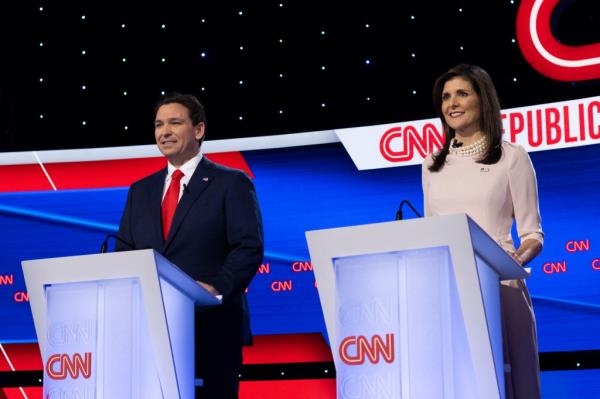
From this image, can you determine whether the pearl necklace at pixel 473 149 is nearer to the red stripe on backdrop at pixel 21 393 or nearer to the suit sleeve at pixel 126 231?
the suit sleeve at pixel 126 231

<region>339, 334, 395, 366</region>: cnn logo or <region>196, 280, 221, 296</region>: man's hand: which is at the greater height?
<region>196, 280, 221, 296</region>: man's hand

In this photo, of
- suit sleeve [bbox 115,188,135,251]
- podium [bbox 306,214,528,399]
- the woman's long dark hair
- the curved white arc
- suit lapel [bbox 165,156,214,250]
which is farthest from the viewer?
the curved white arc

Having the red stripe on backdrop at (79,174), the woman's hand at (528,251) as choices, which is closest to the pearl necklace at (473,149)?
the woman's hand at (528,251)

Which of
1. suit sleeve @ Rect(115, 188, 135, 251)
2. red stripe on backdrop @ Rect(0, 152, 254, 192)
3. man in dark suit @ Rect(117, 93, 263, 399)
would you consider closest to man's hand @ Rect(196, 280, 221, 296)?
man in dark suit @ Rect(117, 93, 263, 399)

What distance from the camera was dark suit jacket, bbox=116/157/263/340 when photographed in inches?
114

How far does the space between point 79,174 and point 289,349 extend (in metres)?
1.58

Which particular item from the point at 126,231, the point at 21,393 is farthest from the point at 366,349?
the point at 21,393

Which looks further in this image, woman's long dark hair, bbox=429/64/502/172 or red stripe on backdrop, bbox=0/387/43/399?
red stripe on backdrop, bbox=0/387/43/399

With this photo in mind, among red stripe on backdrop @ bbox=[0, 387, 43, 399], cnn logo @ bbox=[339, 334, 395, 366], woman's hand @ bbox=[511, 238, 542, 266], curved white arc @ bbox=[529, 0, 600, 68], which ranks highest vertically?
curved white arc @ bbox=[529, 0, 600, 68]

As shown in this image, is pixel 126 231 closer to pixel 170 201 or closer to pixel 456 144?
pixel 170 201

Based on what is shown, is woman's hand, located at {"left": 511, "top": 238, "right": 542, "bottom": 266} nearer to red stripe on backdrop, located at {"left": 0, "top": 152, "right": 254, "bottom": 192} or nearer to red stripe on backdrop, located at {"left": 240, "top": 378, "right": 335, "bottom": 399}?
red stripe on backdrop, located at {"left": 240, "top": 378, "right": 335, "bottom": 399}

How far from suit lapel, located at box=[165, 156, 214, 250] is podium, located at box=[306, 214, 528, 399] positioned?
0.87m

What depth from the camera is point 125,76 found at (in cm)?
589

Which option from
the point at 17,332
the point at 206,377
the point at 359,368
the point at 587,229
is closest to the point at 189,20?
the point at 17,332
